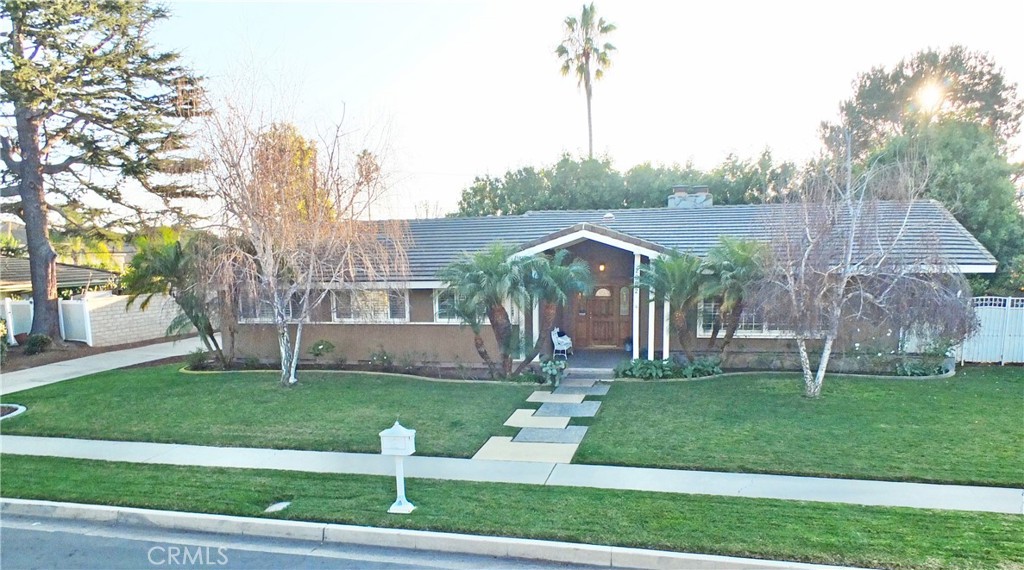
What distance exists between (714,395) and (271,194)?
9.89 meters

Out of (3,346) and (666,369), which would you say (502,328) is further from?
(3,346)

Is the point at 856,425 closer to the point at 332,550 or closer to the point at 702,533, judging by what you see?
the point at 702,533

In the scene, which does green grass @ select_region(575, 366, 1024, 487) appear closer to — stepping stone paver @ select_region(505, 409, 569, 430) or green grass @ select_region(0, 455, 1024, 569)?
stepping stone paver @ select_region(505, 409, 569, 430)

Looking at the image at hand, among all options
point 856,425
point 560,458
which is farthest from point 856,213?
point 560,458

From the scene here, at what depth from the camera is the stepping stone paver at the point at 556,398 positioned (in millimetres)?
10656

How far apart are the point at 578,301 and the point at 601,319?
0.82 metres

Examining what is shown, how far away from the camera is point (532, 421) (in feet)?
30.8

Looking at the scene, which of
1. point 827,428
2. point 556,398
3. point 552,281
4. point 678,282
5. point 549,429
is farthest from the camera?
point 678,282

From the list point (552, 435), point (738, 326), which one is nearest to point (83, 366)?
point (552, 435)

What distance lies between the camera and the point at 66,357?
17062mm

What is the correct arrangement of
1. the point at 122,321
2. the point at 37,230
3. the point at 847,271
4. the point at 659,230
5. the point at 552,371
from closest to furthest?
the point at 847,271, the point at 552,371, the point at 659,230, the point at 37,230, the point at 122,321

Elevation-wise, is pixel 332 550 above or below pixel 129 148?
below

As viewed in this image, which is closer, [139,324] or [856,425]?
[856,425]

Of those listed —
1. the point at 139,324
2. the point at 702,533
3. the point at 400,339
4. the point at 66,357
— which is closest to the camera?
the point at 702,533
